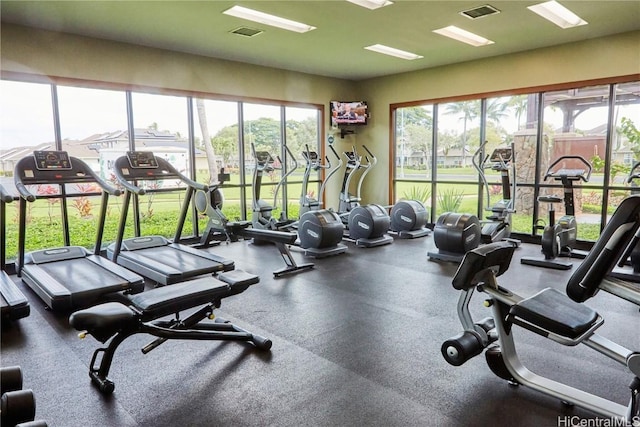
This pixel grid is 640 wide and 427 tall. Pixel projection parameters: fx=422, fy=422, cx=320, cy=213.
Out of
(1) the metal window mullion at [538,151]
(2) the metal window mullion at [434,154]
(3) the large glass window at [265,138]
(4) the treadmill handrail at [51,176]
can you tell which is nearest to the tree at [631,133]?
(1) the metal window mullion at [538,151]

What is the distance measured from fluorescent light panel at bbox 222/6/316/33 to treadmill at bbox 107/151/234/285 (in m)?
2.16

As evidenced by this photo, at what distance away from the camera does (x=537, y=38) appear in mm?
6039

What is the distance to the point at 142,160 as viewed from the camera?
18.2 ft

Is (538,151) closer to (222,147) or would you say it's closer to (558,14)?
(558,14)

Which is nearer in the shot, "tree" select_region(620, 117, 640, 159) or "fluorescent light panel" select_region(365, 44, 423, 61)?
"tree" select_region(620, 117, 640, 159)

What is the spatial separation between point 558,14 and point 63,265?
258 inches

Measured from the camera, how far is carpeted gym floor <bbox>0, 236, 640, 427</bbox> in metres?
2.34

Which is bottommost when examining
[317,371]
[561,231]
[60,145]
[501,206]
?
[317,371]

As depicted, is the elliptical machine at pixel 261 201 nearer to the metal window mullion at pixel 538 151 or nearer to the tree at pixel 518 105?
the tree at pixel 518 105

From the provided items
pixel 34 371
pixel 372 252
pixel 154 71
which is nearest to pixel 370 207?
pixel 372 252

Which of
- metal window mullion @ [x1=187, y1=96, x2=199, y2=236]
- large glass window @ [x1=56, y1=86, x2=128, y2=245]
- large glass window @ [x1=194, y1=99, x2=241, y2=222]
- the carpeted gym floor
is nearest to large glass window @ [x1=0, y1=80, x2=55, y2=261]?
large glass window @ [x1=56, y1=86, x2=128, y2=245]

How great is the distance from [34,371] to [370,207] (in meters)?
5.05

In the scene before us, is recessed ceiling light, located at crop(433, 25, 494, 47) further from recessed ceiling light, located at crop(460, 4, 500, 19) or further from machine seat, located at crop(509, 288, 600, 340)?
machine seat, located at crop(509, 288, 600, 340)

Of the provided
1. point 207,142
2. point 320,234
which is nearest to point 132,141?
point 207,142
